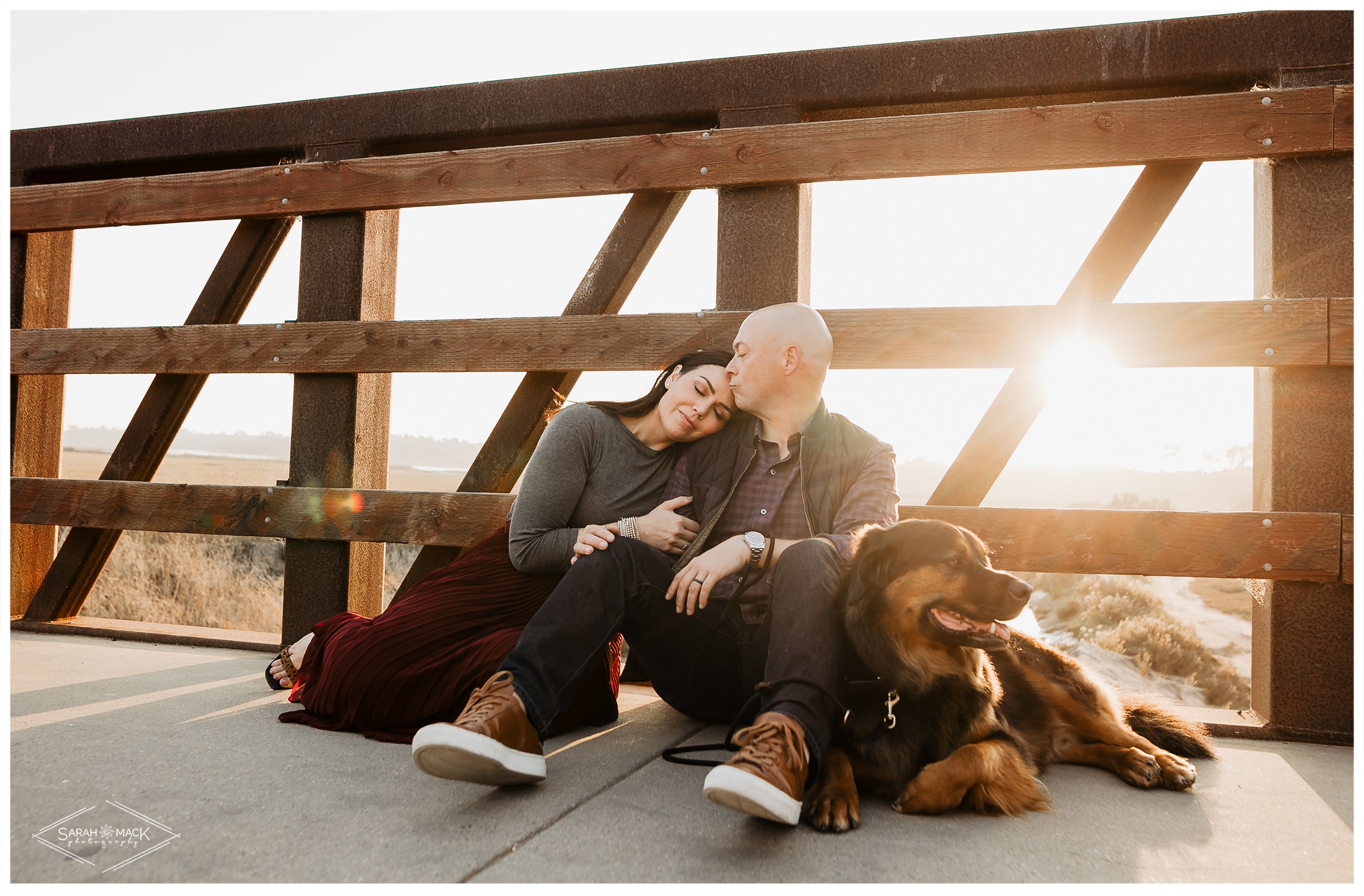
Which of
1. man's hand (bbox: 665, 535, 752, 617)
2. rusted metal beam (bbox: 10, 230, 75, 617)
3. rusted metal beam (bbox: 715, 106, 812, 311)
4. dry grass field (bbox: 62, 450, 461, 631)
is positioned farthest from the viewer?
dry grass field (bbox: 62, 450, 461, 631)

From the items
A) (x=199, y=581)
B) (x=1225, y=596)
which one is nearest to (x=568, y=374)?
(x=199, y=581)

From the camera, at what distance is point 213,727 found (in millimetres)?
2115

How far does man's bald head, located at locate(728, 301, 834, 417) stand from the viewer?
2.24 metres

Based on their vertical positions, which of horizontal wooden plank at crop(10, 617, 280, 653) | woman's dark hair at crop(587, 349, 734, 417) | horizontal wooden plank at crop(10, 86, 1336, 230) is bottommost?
horizontal wooden plank at crop(10, 617, 280, 653)

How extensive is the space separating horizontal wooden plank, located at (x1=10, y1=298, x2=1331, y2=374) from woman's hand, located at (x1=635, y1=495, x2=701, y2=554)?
0.82 meters

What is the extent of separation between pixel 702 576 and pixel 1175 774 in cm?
121

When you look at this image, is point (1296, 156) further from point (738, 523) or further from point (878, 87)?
point (738, 523)

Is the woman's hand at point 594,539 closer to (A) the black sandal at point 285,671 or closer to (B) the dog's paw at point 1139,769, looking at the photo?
(A) the black sandal at point 285,671

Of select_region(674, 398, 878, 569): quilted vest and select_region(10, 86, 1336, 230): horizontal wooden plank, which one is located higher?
select_region(10, 86, 1336, 230): horizontal wooden plank

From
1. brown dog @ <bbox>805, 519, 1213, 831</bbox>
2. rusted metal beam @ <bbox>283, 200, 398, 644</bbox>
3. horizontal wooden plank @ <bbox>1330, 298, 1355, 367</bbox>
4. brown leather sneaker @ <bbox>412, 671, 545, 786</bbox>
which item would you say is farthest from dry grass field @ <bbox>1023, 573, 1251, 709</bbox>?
rusted metal beam @ <bbox>283, 200, 398, 644</bbox>

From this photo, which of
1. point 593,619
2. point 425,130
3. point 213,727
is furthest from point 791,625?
point 425,130

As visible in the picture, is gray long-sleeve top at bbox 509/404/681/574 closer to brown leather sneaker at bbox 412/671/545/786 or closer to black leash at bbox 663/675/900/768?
brown leather sneaker at bbox 412/671/545/786

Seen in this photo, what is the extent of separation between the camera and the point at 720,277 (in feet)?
9.36

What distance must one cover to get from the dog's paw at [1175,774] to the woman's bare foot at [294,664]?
2.45 metres
